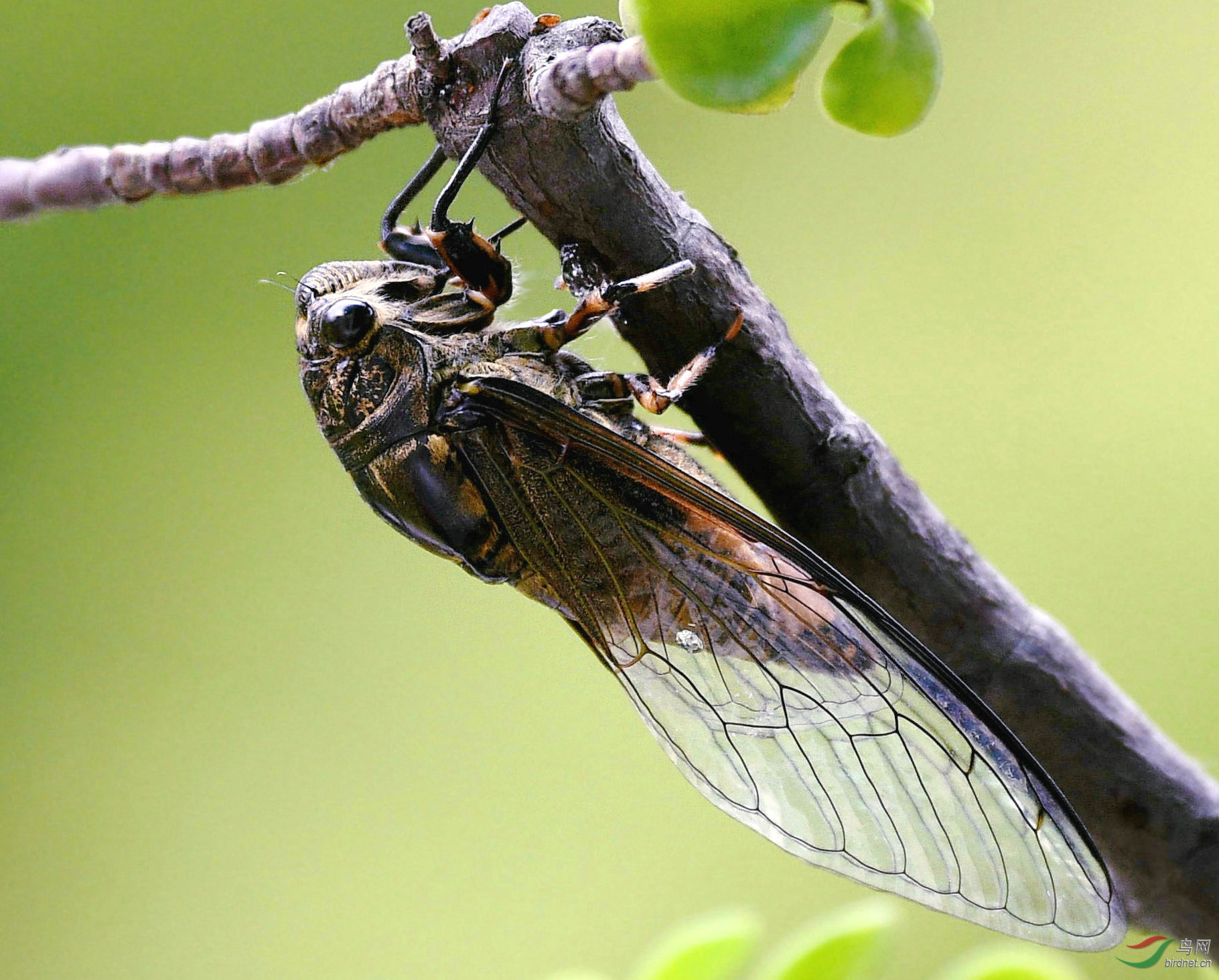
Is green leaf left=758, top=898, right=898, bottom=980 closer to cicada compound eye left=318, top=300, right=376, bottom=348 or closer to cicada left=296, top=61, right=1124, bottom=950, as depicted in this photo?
cicada left=296, top=61, right=1124, bottom=950

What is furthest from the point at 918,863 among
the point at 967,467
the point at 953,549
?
the point at 967,467

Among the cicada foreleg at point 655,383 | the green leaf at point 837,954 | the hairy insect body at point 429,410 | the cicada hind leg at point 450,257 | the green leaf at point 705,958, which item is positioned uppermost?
the cicada hind leg at point 450,257

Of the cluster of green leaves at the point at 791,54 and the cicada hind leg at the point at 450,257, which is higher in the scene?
the cicada hind leg at the point at 450,257

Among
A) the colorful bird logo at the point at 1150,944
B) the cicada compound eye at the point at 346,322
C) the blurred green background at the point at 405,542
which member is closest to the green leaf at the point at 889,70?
the cicada compound eye at the point at 346,322

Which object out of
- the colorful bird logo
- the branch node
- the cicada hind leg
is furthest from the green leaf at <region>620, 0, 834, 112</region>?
the colorful bird logo

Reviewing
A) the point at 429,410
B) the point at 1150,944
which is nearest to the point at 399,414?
the point at 429,410

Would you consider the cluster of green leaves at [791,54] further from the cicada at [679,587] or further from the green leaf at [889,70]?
the cicada at [679,587]

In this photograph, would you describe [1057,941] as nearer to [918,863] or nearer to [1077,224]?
[918,863]
